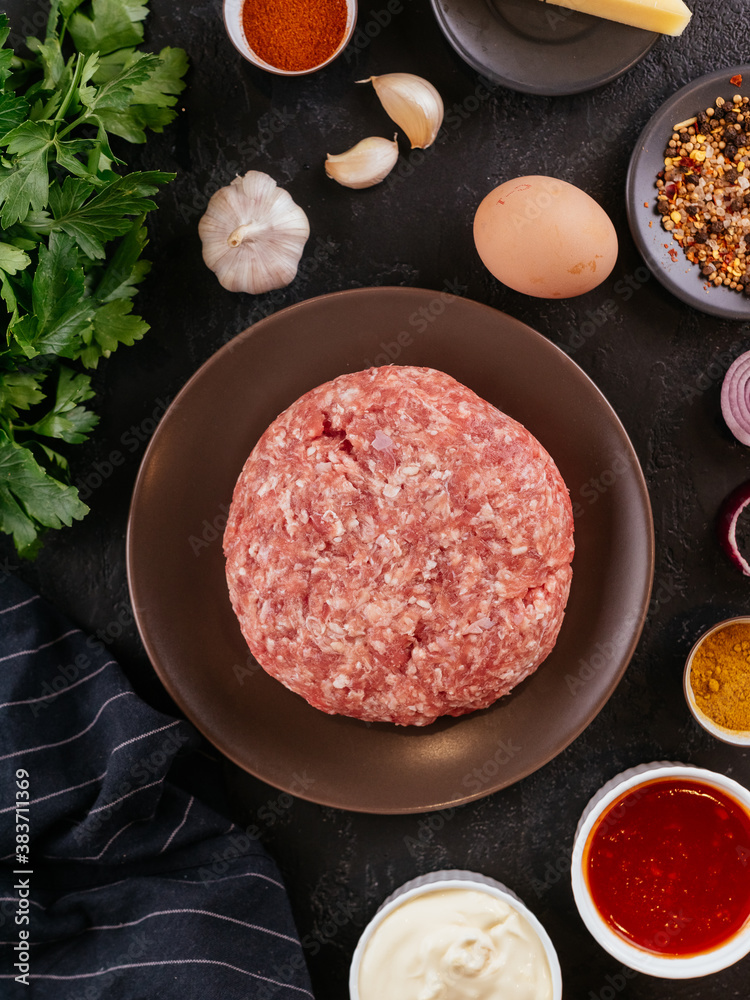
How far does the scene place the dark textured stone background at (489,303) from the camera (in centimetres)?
267

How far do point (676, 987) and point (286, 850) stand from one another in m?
1.48

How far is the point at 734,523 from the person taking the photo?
2.59 metres

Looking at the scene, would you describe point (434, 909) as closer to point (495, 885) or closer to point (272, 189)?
point (495, 885)

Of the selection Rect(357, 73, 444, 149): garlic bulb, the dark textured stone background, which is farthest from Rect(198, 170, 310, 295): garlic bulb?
Rect(357, 73, 444, 149): garlic bulb

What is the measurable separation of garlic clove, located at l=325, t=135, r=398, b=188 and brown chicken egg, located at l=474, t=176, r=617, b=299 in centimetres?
44

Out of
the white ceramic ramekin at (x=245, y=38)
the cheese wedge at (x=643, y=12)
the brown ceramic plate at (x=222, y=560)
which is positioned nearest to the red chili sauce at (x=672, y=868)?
the brown ceramic plate at (x=222, y=560)

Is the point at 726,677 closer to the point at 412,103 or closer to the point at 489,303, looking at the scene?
the point at 489,303

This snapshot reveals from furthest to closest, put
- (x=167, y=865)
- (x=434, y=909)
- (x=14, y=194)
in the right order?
(x=167, y=865) < (x=434, y=909) < (x=14, y=194)

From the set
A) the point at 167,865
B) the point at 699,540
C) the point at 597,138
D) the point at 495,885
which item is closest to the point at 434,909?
the point at 495,885

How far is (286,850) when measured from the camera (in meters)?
2.71

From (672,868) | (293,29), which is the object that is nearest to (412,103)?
(293,29)

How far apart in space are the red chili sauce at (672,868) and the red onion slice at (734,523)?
76cm

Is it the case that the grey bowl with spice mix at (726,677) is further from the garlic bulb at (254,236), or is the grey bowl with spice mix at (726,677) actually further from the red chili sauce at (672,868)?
the garlic bulb at (254,236)

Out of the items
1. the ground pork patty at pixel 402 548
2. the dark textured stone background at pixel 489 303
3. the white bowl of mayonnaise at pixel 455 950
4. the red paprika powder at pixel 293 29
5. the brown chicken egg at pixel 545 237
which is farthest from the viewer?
the dark textured stone background at pixel 489 303
